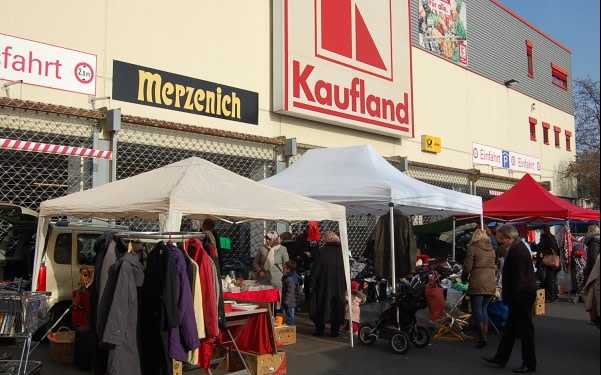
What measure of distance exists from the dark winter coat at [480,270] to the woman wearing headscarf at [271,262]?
2.97 m

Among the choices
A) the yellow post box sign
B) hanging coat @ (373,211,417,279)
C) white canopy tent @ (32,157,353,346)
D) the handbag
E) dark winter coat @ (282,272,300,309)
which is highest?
the yellow post box sign

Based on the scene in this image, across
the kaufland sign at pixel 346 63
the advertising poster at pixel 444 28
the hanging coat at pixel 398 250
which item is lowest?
the hanging coat at pixel 398 250

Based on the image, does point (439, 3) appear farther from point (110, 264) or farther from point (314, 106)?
point (110, 264)

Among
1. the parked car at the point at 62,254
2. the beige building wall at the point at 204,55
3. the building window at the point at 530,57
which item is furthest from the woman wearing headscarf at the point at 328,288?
the building window at the point at 530,57

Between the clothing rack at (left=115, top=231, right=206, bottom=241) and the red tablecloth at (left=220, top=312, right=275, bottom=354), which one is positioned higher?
the clothing rack at (left=115, top=231, right=206, bottom=241)

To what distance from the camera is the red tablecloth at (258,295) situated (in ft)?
25.7

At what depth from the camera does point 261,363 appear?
6355mm

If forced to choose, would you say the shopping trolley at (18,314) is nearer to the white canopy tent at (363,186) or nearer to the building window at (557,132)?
the white canopy tent at (363,186)

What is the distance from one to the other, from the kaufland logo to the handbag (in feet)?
22.5

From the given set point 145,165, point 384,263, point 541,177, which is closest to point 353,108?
point 145,165

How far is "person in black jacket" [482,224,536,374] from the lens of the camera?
6699mm

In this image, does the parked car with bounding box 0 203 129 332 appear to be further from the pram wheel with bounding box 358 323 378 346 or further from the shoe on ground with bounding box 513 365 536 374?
the shoe on ground with bounding box 513 365 536 374

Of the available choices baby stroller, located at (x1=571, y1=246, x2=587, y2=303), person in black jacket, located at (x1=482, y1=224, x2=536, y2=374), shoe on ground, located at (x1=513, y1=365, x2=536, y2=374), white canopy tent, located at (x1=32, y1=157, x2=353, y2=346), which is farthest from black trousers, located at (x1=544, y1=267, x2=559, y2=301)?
white canopy tent, located at (x1=32, y1=157, x2=353, y2=346)

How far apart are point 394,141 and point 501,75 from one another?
353 inches
